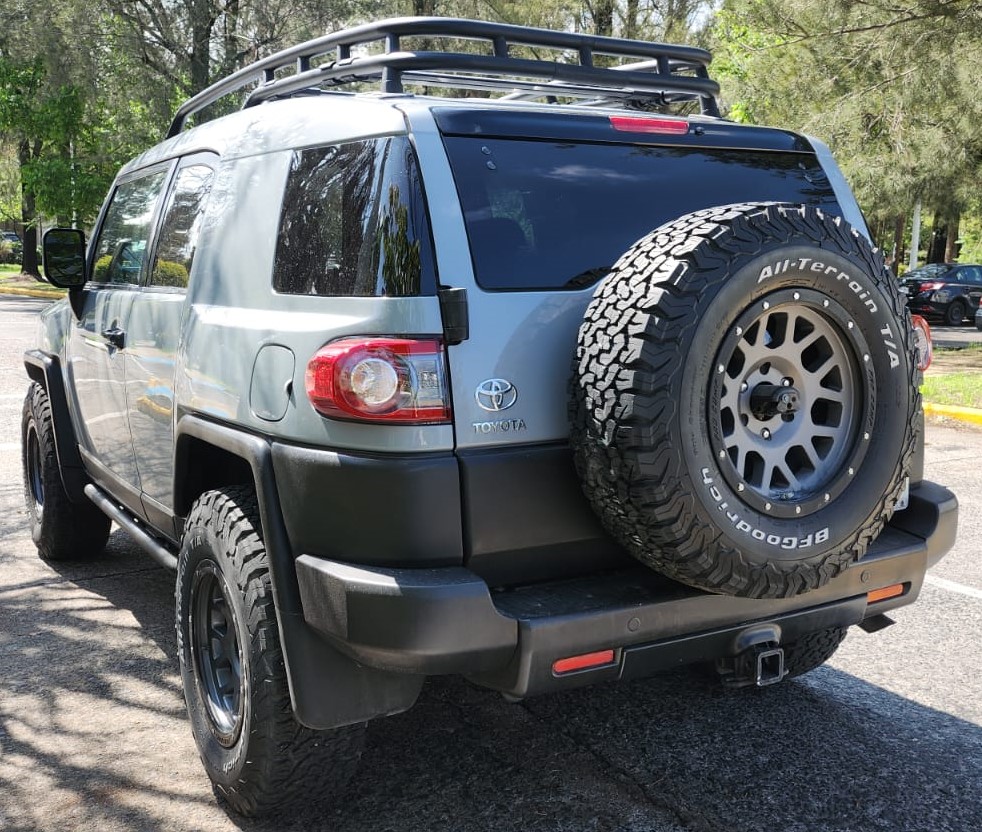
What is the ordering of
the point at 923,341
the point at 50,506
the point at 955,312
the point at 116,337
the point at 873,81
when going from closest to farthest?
the point at 923,341 < the point at 116,337 < the point at 50,506 < the point at 873,81 < the point at 955,312

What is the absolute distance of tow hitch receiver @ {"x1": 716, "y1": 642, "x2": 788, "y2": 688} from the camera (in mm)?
2809

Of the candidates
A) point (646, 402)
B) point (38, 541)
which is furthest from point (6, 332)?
point (646, 402)

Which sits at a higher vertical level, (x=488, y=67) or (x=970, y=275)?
(x=488, y=67)

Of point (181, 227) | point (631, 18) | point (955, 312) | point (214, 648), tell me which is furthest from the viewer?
point (955, 312)

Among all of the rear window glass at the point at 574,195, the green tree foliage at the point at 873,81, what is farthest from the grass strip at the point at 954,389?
the rear window glass at the point at 574,195

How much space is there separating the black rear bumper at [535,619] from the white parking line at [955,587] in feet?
7.42

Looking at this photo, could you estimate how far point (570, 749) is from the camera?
10.9 ft

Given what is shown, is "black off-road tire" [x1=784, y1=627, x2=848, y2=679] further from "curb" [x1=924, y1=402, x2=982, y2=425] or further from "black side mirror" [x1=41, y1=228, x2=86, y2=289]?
"curb" [x1=924, y1=402, x2=982, y2=425]

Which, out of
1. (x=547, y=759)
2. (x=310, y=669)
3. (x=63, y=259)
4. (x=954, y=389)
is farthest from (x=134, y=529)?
(x=954, y=389)

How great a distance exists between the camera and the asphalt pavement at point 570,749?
2.96 meters

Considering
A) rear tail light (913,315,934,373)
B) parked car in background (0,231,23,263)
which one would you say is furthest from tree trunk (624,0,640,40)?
parked car in background (0,231,23,263)

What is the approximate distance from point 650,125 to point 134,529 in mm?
2494

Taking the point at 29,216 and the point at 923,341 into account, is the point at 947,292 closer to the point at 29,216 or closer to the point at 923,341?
the point at 923,341

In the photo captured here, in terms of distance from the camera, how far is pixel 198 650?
3.17m
